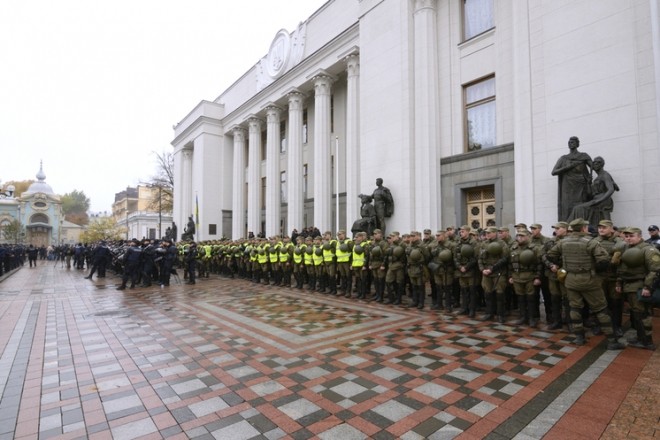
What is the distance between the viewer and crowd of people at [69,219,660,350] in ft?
17.2

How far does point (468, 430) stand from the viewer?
3.09 meters

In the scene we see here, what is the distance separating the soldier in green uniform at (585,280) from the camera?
518 cm

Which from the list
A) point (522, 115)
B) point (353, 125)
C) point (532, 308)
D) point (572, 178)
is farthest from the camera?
point (353, 125)

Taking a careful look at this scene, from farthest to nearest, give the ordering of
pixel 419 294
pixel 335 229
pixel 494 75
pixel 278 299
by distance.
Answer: pixel 335 229 < pixel 494 75 < pixel 278 299 < pixel 419 294

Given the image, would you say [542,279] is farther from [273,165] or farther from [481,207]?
[273,165]

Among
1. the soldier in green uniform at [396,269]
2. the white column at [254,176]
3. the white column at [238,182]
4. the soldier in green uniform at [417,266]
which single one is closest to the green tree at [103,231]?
the white column at [238,182]

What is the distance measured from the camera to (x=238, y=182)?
29.7 metres

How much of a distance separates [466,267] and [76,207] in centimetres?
12820

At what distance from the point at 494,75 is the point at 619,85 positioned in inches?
172

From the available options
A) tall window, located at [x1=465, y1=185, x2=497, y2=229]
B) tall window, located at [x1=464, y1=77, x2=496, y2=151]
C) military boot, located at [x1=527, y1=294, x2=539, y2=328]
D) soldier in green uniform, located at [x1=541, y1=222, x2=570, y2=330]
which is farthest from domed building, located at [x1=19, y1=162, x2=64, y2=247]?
soldier in green uniform, located at [x1=541, y1=222, x2=570, y2=330]

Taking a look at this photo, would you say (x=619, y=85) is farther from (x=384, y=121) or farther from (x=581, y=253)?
(x=384, y=121)

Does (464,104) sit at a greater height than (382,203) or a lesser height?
greater

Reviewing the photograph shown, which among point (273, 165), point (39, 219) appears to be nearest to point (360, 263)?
point (273, 165)

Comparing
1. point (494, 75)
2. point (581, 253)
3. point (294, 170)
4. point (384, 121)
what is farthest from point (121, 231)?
point (581, 253)
